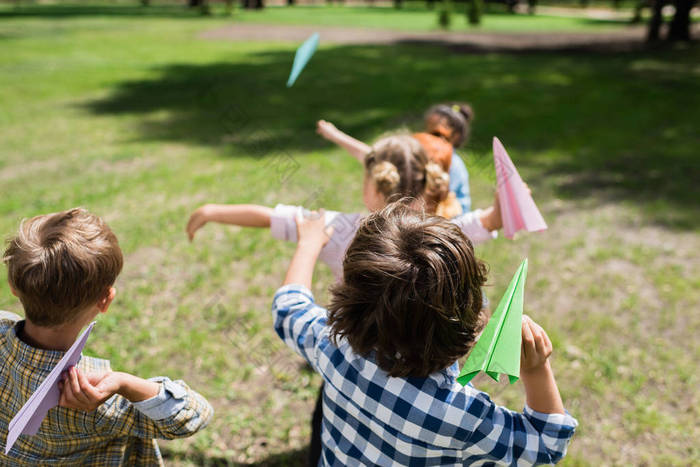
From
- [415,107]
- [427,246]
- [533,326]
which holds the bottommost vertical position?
[415,107]

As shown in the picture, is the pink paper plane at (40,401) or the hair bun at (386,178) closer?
the pink paper plane at (40,401)

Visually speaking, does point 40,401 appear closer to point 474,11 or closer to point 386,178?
point 386,178

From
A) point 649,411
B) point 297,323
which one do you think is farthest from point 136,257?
point 649,411

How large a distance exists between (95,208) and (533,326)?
514 centimetres

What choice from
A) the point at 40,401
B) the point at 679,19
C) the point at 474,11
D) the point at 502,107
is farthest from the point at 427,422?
the point at 474,11

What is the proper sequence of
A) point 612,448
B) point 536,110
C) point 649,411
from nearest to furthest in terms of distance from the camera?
point 612,448 < point 649,411 < point 536,110

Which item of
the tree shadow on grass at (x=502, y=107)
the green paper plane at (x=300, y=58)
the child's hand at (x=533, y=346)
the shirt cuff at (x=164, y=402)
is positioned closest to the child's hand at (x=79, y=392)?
the shirt cuff at (x=164, y=402)

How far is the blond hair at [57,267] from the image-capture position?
141cm

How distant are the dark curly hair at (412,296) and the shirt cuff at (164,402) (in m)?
0.54

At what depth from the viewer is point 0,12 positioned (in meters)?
28.7

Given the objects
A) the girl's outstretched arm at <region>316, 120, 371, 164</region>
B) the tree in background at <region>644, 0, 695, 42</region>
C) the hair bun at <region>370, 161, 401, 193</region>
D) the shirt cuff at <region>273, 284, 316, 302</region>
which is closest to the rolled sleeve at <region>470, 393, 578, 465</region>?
the shirt cuff at <region>273, 284, 316, 302</region>

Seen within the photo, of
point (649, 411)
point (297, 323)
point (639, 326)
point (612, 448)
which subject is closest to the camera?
point (297, 323)

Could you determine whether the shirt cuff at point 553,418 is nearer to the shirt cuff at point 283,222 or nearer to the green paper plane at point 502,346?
the green paper plane at point 502,346

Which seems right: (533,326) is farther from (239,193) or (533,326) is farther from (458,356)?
(239,193)
